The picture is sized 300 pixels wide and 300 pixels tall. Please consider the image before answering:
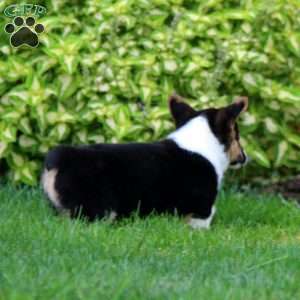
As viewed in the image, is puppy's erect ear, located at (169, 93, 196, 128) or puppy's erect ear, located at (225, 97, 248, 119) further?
puppy's erect ear, located at (169, 93, 196, 128)

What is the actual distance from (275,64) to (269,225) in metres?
1.55

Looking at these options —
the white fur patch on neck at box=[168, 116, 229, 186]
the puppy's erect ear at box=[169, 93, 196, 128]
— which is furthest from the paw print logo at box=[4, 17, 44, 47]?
the white fur patch on neck at box=[168, 116, 229, 186]

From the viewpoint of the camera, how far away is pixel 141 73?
296 inches

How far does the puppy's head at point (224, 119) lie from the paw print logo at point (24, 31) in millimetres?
1500

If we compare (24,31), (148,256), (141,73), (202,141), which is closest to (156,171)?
(202,141)

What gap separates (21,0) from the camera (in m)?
7.87

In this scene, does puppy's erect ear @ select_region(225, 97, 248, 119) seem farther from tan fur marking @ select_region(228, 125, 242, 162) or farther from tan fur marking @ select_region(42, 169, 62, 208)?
tan fur marking @ select_region(42, 169, 62, 208)

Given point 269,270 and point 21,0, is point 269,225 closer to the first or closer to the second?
point 269,270

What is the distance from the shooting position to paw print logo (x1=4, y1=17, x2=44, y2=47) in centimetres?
770

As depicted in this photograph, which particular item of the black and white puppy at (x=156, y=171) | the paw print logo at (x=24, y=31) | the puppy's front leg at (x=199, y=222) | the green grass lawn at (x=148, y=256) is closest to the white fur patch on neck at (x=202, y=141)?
the black and white puppy at (x=156, y=171)

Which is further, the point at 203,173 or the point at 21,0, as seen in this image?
the point at 21,0

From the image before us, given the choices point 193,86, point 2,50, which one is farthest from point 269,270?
point 2,50

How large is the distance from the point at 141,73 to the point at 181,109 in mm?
836

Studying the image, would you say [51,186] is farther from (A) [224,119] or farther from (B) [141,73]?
(B) [141,73]
